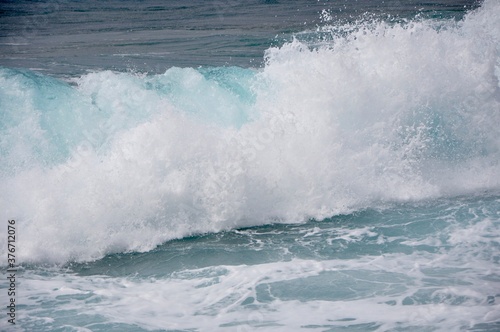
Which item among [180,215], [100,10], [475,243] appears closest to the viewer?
[475,243]

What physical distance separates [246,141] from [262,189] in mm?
948

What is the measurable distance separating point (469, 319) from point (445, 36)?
699 centimetres

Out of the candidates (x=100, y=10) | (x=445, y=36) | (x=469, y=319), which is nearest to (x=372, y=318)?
(x=469, y=319)

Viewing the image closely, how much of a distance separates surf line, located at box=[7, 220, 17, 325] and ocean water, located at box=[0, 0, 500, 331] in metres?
0.06

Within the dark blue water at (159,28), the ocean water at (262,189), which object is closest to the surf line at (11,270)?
the ocean water at (262,189)

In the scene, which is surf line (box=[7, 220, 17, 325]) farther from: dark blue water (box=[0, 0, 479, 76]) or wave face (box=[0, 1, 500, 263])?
dark blue water (box=[0, 0, 479, 76])

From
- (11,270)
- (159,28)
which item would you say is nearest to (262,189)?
(11,270)

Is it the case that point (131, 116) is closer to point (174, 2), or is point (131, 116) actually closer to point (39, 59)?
point (39, 59)

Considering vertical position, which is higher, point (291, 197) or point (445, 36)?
point (445, 36)

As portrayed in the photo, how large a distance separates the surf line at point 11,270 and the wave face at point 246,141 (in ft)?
0.40

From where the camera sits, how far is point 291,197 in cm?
760

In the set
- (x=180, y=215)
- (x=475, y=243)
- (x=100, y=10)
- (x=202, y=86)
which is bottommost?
(x=475, y=243)

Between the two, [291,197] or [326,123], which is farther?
[326,123]

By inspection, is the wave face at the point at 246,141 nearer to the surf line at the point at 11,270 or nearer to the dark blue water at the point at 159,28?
the surf line at the point at 11,270
